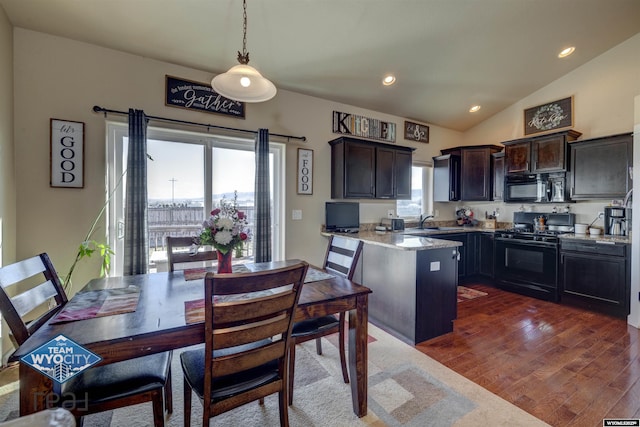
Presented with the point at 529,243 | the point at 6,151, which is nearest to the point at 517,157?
the point at 529,243

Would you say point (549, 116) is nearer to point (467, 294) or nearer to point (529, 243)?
point (529, 243)

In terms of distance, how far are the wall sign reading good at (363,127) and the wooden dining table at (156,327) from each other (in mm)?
2677

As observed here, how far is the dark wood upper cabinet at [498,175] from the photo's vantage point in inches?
176

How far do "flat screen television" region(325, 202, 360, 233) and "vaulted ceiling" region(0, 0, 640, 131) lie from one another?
146 centimetres

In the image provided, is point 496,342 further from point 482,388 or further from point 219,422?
point 219,422

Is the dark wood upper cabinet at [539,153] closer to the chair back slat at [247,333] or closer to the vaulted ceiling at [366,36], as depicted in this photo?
the vaulted ceiling at [366,36]

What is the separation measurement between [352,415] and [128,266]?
7.55 ft

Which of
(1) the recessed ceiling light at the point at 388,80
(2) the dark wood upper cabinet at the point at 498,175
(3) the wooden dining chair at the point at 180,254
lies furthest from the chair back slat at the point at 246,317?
(2) the dark wood upper cabinet at the point at 498,175

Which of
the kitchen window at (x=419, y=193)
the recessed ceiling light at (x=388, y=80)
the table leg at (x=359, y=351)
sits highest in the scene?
the recessed ceiling light at (x=388, y=80)

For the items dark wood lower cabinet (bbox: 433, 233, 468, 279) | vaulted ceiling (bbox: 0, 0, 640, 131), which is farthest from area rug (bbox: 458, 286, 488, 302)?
vaulted ceiling (bbox: 0, 0, 640, 131)

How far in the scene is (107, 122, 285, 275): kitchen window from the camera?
2768 mm

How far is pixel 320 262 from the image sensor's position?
12.6 ft

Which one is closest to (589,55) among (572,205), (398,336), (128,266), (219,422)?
(572,205)

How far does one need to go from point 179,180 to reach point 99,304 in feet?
6.27
